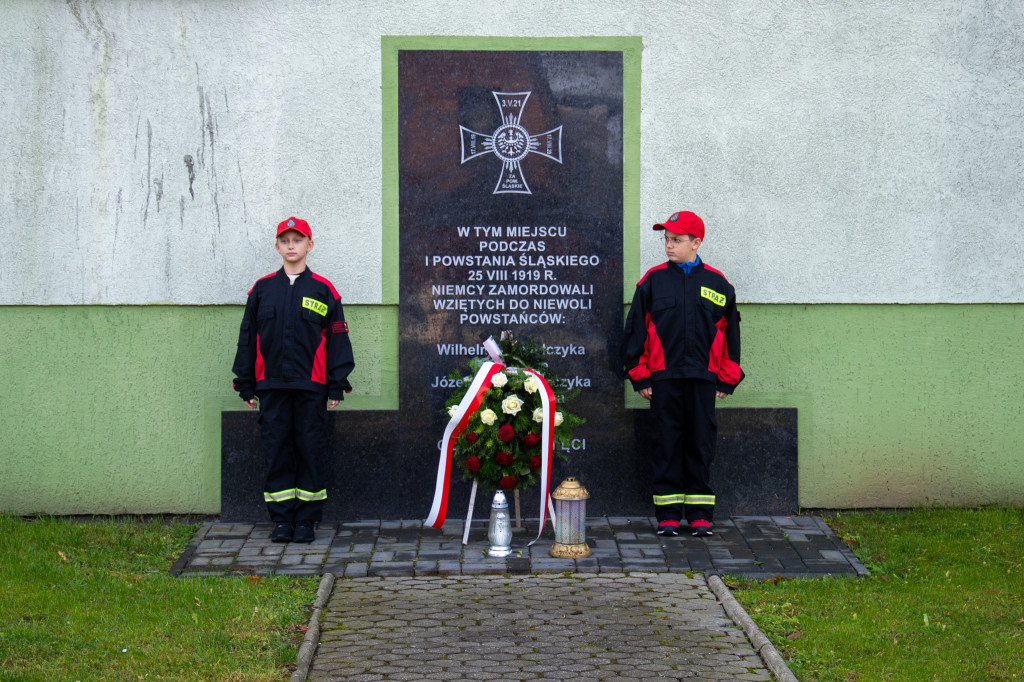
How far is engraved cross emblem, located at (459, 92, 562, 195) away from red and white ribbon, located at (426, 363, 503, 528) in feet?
4.64

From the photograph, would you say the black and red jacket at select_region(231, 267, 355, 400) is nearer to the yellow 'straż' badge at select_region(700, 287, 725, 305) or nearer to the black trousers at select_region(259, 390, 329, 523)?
the black trousers at select_region(259, 390, 329, 523)

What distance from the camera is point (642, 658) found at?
5.40 metres

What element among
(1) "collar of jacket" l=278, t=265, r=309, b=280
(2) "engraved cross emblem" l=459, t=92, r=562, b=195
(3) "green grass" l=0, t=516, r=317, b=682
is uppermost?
(2) "engraved cross emblem" l=459, t=92, r=562, b=195

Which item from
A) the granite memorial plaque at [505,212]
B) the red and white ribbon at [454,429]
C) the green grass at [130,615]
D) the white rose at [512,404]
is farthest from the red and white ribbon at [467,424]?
the green grass at [130,615]

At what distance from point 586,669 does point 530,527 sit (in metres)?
2.56

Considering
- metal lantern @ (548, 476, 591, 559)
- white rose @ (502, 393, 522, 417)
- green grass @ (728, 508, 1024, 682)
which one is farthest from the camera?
white rose @ (502, 393, 522, 417)

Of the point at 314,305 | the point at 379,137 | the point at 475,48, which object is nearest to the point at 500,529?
the point at 314,305

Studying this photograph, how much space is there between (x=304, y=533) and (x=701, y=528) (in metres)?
2.58

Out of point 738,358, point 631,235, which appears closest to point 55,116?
point 631,235

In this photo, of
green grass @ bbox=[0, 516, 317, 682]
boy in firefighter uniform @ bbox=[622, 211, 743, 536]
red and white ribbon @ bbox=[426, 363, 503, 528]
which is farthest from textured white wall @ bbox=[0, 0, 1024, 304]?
green grass @ bbox=[0, 516, 317, 682]

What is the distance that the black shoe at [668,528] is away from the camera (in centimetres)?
754

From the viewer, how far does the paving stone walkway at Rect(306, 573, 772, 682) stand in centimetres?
525

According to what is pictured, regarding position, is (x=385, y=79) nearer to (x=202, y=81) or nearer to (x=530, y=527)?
(x=202, y=81)

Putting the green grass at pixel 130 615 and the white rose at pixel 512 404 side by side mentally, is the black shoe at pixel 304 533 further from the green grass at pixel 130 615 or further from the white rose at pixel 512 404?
the white rose at pixel 512 404
